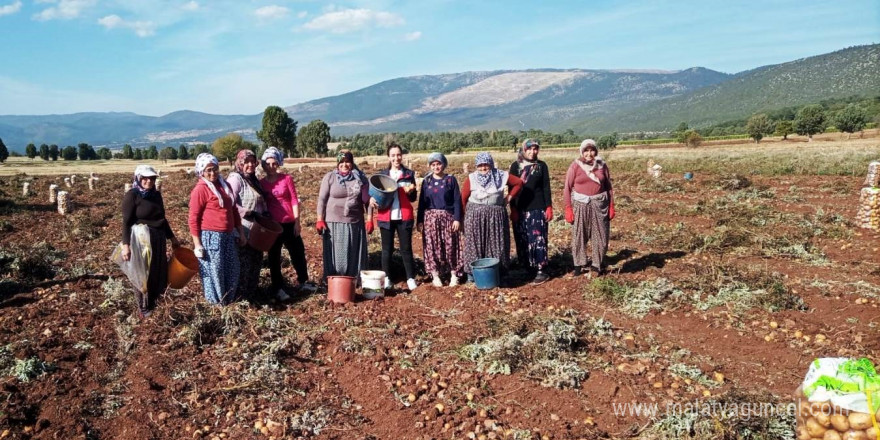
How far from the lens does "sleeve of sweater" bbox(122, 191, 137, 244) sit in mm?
5117

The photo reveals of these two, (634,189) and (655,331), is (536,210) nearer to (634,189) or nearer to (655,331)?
(655,331)

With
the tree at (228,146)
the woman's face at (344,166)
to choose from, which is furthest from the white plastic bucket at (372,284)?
the tree at (228,146)

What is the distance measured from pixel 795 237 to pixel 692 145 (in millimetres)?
46279

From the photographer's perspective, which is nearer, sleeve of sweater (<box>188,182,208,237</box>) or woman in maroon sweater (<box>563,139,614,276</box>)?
sleeve of sweater (<box>188,182,208,237</box>)

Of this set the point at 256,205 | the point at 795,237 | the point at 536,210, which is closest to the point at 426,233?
the point at 536,210

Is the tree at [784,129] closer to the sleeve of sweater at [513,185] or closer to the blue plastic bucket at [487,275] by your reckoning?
the sleeve of sweater at [513,185]

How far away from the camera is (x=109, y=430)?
3.71m

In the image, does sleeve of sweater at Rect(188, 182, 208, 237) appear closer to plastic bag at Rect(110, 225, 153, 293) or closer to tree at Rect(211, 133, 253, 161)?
plastic bag at Rect(110, 225, 153, 293)

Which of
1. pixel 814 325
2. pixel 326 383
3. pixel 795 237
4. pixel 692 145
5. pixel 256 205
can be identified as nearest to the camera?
pixel 326 383

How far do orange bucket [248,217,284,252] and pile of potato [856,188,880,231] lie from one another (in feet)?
29.8

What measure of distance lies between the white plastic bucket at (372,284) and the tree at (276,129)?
60.5 meters

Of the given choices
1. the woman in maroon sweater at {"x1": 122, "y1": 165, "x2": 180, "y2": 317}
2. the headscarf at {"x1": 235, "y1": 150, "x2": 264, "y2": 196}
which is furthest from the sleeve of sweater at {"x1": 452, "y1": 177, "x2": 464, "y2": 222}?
the woman in maroon sweater at {"x1": 122, "y1": 165, "x2": 180, "y2": 317}

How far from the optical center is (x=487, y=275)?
6.29 meters

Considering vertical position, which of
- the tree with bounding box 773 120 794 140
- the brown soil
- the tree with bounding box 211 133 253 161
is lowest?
the brown soil
